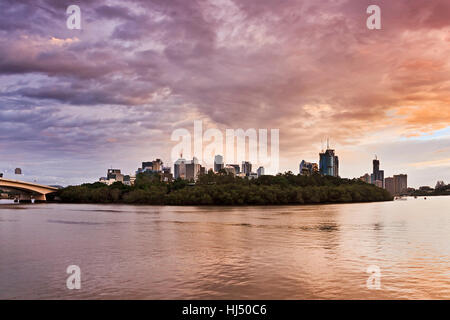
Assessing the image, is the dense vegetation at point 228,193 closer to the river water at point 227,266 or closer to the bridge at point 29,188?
the bridge at point 29,188

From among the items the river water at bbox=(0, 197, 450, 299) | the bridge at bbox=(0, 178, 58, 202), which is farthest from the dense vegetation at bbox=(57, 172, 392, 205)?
the river water at bbox=(0, 197, 450, 299)

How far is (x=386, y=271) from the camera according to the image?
2381cm

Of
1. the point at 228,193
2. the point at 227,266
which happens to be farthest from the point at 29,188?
the point at 227,266

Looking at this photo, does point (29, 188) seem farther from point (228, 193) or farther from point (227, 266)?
point (227, 266)

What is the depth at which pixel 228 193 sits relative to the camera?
13550 cm

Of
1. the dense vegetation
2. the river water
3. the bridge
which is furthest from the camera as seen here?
the bridge

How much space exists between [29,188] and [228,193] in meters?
84.1

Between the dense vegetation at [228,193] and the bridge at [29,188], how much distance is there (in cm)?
731

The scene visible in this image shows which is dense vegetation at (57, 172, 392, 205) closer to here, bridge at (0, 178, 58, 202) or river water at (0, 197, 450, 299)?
bridge at (0, 178, 58, 202)

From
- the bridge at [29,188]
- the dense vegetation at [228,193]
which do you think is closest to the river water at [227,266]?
the dense vegetation at [228,193]

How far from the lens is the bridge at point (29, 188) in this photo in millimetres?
150000

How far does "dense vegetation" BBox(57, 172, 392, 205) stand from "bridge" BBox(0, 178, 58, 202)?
7.31m

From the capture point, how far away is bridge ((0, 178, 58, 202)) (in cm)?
15000

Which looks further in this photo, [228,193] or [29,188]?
[29,188]
